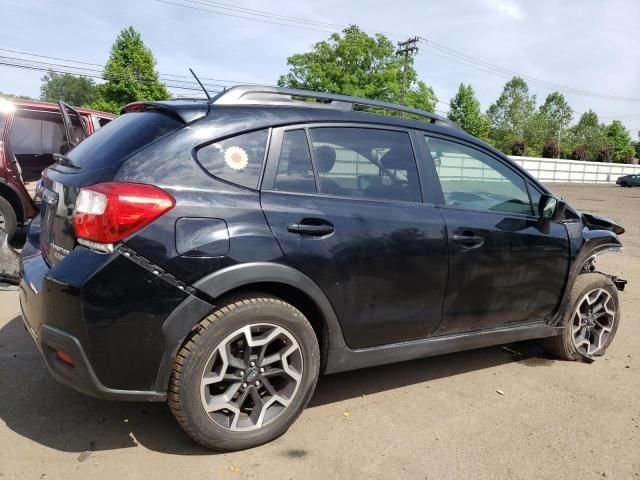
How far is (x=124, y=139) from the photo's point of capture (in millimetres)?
2566

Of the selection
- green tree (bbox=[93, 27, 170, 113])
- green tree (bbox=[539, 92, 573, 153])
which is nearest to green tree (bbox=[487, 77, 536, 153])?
green tree (bbox=[539, 92, 573, 153])

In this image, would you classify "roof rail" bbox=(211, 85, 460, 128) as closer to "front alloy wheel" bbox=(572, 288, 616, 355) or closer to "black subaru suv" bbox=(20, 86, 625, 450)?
"black subaru suv" bbox=(20, 86, 625, 450)

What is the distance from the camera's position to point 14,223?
5.96m

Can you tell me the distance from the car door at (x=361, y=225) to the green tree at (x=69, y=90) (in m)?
115

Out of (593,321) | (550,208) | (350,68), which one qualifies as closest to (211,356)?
(550,208)

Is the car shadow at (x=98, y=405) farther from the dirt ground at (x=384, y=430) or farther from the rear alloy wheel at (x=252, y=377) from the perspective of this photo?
the rear alloy wheel at (x=252, y=377)

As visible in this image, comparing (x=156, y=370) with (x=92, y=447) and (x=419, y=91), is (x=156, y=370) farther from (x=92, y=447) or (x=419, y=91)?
(x=419, y=91)

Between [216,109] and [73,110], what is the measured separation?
487cm

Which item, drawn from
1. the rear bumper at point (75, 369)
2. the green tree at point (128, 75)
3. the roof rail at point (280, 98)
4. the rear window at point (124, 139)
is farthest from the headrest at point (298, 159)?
the green tree at point (128, 75)

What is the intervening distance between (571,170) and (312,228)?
5414 cm

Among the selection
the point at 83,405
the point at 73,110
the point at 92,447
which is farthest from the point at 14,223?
the point at 92,447

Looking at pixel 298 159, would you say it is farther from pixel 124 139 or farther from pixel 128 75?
pixel 128 75

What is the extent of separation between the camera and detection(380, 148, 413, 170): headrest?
308cm

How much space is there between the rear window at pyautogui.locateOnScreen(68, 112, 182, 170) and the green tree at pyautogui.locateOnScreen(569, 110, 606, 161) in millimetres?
87265
